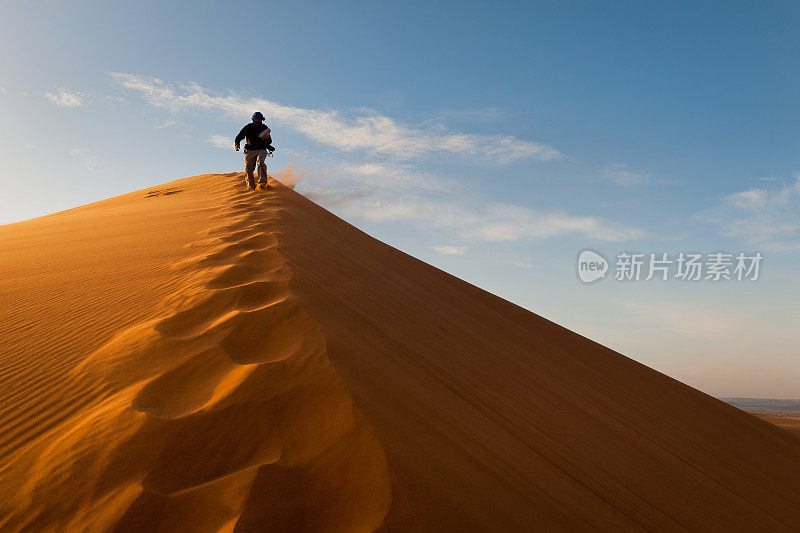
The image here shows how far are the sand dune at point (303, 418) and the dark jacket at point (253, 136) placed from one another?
186 inches

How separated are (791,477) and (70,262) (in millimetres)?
8089

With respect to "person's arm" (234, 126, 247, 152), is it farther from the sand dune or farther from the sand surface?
the sand surface

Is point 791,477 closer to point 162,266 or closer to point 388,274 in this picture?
point 388,274

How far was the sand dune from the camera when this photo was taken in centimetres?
178

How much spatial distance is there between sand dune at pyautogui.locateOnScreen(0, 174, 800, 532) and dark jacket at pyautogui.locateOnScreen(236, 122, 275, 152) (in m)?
4.73

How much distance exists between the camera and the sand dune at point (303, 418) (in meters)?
1.78

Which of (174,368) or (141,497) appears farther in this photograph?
(174,368)

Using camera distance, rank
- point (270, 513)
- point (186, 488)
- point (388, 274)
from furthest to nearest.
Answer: point (388, 274)
point (186, 488)
point (270, 513)

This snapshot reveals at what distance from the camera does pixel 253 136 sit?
9922 millimetres

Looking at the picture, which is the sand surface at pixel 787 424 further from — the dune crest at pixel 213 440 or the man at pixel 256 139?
the man at pixel 256 139

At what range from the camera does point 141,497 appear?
1741mm

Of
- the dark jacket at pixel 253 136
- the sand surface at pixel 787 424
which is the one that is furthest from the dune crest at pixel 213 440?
the sand surface at pixel 787 424

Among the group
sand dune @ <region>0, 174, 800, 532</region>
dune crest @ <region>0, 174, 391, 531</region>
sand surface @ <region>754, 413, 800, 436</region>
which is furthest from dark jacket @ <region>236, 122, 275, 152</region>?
sand surface @ <region>754, 413, 800, 436</region>

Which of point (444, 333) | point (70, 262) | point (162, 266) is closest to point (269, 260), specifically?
point (162, 266)
